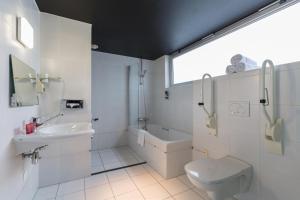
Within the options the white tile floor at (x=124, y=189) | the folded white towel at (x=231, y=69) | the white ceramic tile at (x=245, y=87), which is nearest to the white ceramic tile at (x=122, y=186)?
the white tile floor at (x=124, y=189)

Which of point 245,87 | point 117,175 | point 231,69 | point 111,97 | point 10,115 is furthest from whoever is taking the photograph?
point 111,97

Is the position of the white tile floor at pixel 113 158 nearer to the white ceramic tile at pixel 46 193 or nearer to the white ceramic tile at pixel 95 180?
the white ceramic tile at pixel 95 180

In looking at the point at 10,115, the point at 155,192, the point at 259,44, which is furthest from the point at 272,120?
the point at 10,115

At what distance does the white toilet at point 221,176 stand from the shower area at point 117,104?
66.3 inches

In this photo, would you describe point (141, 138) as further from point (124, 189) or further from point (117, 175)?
point (124, 189)

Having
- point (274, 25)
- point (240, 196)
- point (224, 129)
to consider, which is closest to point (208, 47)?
point (274, 25)

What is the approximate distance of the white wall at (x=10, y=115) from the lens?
1.06 metres

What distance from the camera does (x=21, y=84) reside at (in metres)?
1.38

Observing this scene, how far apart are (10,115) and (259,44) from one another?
2.73 m

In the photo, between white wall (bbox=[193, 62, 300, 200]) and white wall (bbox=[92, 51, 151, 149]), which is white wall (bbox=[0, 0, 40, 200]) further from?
white wall (bbox=[193, 62, 300, 200])

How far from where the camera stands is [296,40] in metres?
1.49

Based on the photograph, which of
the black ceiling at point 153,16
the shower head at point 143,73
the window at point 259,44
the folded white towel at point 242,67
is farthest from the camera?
the shower head at point 143,73

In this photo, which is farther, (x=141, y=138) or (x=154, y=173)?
(x=141, y=138)

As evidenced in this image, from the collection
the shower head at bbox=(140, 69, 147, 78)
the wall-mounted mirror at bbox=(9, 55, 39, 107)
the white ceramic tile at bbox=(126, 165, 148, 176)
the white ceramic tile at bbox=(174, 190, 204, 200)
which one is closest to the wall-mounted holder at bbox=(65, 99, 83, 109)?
the wall-mounted mirror at bbox=(9, 55, 39, 107)
